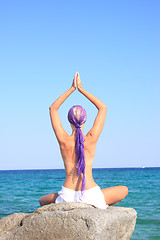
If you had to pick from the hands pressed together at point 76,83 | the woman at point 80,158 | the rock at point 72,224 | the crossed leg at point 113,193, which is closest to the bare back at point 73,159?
the woman at point 80,158

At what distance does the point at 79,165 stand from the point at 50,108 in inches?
37.5

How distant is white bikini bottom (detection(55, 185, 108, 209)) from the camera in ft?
15.6

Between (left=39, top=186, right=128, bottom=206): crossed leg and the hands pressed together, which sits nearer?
(left=39, top=186, right=128, bottom=206): crossed leg

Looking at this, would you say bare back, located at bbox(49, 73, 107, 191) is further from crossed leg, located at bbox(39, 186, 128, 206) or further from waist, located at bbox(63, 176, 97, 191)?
crossed leg, located at bbox(39, 186, 128, 206)

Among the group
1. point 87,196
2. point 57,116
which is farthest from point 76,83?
point 87,196

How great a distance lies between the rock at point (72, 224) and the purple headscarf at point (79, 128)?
513mm

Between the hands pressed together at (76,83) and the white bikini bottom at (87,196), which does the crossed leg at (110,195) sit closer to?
the white bikini bottom at (87,196)

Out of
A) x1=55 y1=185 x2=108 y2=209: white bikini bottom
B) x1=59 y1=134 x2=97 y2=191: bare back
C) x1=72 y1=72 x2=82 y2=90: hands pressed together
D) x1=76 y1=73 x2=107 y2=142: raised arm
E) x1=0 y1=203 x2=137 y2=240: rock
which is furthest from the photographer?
x1=72 y1=72 x2=82 y2=90: hands pressed together

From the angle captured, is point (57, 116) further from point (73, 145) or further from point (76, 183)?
point (76, 183)

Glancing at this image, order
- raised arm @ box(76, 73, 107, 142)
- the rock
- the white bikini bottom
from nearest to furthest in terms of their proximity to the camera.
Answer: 1. the rock
2. the white bikini bottom
3. raised arm @ box(76, 73, 107, 142)

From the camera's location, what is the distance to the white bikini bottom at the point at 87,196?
4770 millimetres

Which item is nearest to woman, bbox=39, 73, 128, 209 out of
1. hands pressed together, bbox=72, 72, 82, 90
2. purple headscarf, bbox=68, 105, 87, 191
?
purple headscarf, bbox=68, 105, 87, 191

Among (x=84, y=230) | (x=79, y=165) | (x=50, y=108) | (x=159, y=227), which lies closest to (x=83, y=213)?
(x=84, y=230)

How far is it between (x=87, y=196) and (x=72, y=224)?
0.61 metres
